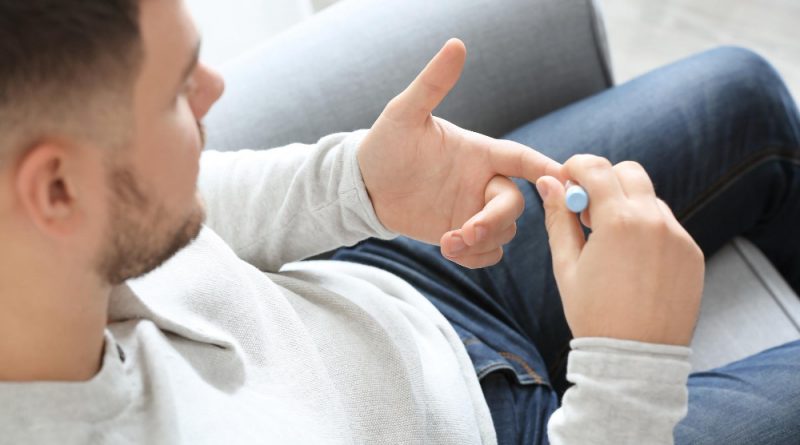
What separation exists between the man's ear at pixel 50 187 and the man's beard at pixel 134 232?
1.1 inches

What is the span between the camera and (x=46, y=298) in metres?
0.54

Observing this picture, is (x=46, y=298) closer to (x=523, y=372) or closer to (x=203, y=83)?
(x=203, y=83)

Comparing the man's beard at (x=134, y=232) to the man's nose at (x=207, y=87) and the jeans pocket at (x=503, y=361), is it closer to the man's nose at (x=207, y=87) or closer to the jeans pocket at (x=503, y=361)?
the man's nose at (x=207, y=87)

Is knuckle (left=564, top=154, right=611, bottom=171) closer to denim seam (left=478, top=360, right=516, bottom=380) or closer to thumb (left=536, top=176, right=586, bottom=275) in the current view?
thumb (left=536, top=176, right=586, bottom=275)

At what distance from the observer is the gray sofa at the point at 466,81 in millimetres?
962

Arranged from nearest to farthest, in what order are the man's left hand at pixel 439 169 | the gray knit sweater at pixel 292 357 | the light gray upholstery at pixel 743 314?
the gray knit sweater at pixel 292 357, the man's left hand at pixel 439 169, the light gray upholstery at pixel 743 314

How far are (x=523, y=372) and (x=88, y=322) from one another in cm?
46

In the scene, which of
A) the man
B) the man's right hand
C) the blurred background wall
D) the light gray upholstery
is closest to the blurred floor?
the blurred background wall

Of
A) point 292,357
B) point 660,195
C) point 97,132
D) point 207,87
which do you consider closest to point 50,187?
point 97,132

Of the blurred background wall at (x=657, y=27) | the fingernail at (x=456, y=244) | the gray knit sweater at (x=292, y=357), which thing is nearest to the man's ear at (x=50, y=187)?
the gray knit sweater at (x=292, y=357)

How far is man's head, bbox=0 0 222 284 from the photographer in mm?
469

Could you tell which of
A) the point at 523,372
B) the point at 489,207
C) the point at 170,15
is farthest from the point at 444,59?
the point at 523,372

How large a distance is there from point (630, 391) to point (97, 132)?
43 cm

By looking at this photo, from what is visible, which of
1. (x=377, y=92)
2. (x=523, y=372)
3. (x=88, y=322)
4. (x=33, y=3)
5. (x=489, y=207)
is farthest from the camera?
(x=377, y=92)
